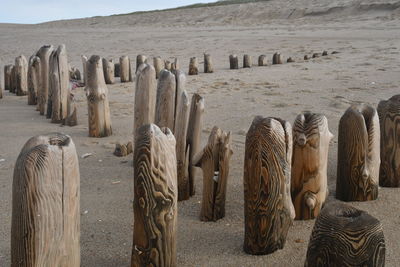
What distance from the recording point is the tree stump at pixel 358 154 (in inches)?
149

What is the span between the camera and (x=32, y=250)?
2.47 metres

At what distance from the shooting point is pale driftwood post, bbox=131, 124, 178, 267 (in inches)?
110

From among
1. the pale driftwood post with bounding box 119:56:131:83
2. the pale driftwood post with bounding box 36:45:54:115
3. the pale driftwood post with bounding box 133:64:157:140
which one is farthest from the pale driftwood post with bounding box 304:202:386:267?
the pale driftwood post with bounding box 119:56:131:83

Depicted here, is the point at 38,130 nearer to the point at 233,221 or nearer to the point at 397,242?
the point at 233,221

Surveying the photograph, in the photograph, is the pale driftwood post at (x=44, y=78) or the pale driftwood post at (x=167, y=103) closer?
the pale driftwood post at (x=167, y=103)

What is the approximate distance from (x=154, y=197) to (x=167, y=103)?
1.89m

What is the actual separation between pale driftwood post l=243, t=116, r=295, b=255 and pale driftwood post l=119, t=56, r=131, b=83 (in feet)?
26.1

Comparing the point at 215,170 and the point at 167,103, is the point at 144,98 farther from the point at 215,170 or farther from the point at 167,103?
the point at 215,170

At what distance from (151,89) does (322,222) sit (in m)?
2.96

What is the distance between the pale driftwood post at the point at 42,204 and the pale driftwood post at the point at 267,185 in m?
1.09

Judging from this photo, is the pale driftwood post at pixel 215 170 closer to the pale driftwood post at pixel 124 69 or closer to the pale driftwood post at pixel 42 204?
the pale driftwood post at pixel 42 204

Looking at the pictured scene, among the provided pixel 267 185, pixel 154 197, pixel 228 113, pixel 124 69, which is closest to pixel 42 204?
pixel 154 197

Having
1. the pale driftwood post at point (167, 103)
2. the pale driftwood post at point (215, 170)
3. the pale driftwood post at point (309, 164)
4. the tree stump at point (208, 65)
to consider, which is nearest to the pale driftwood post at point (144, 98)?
the pale driftwood post at point (167, 103)

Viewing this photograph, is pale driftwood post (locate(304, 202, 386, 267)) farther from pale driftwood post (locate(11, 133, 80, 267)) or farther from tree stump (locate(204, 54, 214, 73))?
tree stump (locate(204, 54, 214, 73))
